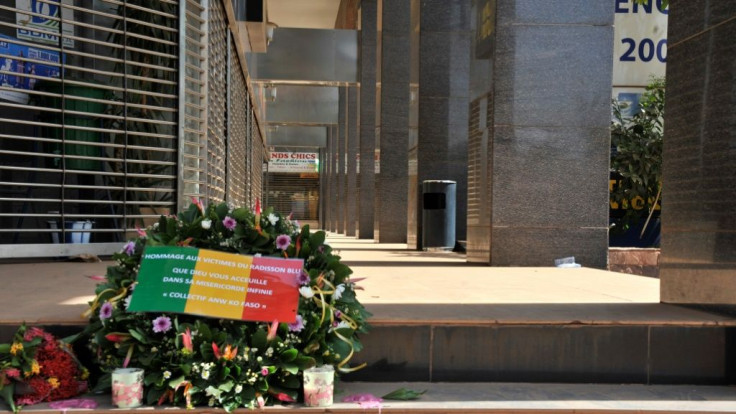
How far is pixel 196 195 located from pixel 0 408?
4.33 metres

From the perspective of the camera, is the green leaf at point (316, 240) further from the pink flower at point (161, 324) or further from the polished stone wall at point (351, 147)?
the polished stone wall at point (351, 147)

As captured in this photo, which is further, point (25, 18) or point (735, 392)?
point (25, 18)

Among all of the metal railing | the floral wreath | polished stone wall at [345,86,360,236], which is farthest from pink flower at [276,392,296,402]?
polished stone wall at [345,86,360,236]

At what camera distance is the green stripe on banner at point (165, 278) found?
307cm

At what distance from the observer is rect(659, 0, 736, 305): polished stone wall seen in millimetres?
3754

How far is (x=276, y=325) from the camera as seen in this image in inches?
120

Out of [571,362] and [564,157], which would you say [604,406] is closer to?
[571,362]

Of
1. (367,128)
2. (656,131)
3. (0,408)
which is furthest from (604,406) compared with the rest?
(367,128)

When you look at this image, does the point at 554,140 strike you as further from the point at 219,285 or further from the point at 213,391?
the point at 213,391

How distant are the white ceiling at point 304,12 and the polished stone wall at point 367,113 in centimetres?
605

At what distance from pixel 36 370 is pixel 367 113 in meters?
17.7

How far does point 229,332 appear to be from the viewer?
3.10 m

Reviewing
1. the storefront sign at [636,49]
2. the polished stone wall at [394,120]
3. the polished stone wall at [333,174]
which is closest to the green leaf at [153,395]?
the polished stone wall at [394,120]

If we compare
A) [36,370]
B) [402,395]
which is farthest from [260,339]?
[36,370]
